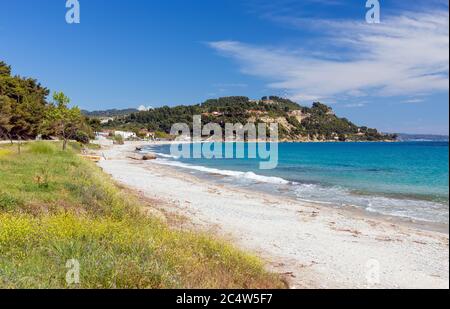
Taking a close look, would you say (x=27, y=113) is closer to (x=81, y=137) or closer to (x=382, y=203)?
(x=81, y=137)

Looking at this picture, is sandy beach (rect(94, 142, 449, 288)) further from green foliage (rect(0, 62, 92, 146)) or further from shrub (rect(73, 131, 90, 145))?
shrub (rect(73, 131, 90, 145))

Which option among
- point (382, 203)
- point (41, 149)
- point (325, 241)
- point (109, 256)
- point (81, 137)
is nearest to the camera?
point (109, 256)

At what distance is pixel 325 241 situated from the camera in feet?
46.4

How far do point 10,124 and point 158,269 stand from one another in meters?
53.4

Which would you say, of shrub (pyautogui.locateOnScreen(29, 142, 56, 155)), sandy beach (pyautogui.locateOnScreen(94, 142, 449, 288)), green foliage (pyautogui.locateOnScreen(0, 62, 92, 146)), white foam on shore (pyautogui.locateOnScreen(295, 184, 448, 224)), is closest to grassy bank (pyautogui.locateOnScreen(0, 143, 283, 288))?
sandy beach (pyautogui.locateOnScreen(94, 142, 449, 288))

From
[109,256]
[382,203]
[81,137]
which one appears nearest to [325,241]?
[109,256]

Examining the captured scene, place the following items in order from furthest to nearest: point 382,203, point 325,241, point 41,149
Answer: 1. point 41,149
2. point 382,203
3. point 325,241

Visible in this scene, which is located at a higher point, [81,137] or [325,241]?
[81,137]

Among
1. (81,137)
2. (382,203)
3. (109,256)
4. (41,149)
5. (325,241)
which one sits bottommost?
(382,203)

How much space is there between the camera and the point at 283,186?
104 ft

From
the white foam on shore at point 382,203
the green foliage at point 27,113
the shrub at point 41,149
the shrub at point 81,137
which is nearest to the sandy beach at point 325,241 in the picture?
the white foam on shore at point 382,203

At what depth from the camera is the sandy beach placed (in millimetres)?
10375

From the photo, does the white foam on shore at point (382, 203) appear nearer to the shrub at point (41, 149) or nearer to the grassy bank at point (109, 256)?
the grassy bank at point (109, 256)
